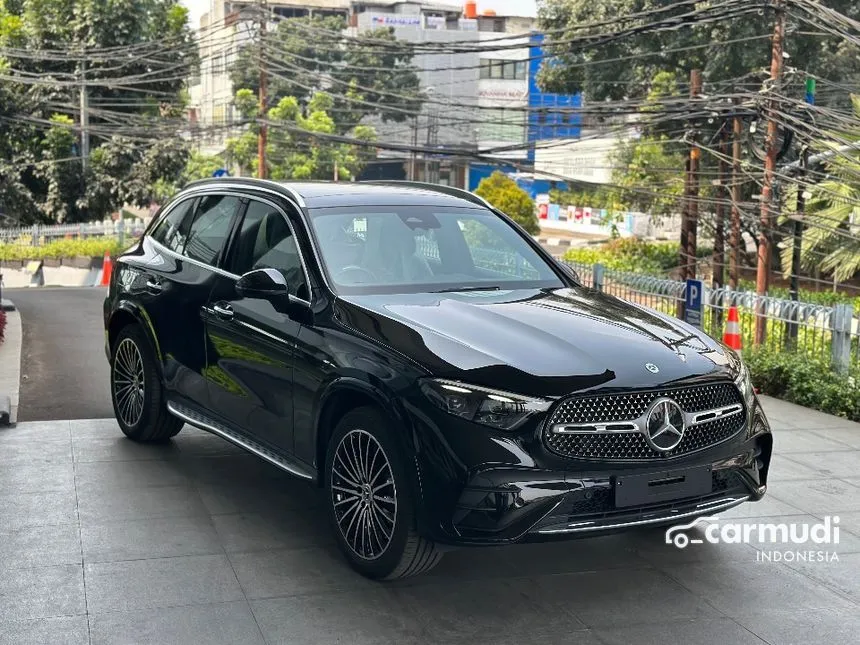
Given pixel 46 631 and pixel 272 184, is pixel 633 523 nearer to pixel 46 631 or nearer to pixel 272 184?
pixel 46 631

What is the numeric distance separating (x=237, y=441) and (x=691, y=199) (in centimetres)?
1771

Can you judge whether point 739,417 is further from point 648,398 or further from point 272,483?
point 272,483

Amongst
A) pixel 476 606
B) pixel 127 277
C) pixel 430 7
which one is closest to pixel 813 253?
pixel 127 277

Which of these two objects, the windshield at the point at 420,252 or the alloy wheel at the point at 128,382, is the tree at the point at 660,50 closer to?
the alloy wheel at the point at 128,382

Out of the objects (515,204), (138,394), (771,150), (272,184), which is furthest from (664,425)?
(515,204)

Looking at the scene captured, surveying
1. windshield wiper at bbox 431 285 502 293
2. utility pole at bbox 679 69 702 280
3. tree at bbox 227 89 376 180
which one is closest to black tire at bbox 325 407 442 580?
windshield wiper at bbox 431 285 502 293

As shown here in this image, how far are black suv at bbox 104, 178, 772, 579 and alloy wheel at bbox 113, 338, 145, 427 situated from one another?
56 centimetres

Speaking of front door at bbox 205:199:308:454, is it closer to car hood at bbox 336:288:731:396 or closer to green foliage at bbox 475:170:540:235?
car hood at bbox 336:288:731:396

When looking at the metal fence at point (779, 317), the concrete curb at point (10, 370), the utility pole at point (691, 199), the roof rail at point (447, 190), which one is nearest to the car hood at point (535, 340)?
the roof rail at point (447, 190)

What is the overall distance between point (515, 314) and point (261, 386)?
144 centimetres

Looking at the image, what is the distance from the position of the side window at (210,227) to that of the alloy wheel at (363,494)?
2.01 m

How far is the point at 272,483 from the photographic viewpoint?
274 inches

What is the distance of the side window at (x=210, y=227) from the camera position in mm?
6886

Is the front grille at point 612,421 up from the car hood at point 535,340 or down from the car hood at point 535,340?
down
